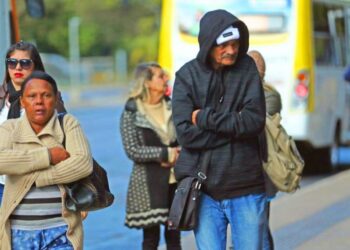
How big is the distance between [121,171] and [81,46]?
5715 cm

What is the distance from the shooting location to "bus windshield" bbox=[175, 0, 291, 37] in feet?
55.3

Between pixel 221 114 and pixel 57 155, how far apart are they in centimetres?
88

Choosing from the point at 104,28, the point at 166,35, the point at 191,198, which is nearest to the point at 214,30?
the point at 191,198

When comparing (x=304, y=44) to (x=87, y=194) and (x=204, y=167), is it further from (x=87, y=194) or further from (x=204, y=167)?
(x=87, y=194)

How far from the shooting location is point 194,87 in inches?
225

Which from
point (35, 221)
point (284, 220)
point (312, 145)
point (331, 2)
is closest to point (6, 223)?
point (35, 221)

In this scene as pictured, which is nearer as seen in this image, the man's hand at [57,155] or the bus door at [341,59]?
the man's hand at [57,155]

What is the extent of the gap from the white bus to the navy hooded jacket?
10.7 m

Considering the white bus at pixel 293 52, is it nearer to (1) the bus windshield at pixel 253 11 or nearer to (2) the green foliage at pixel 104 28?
(1) the bus windshield at pixel 253 11

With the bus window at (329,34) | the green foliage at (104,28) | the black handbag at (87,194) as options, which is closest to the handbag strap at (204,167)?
the black handbag at (87,194)

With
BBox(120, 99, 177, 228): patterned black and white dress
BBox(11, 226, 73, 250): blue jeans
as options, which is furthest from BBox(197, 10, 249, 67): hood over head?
BBox(120, 99, 177, 228): patterned black and white dress

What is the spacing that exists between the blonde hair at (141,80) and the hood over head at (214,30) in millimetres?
2419

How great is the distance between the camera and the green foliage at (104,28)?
7206 cm

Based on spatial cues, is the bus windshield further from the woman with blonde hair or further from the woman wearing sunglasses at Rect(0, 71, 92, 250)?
the woman wearing sunglasses at Rect(0, 71, 92, 250)
